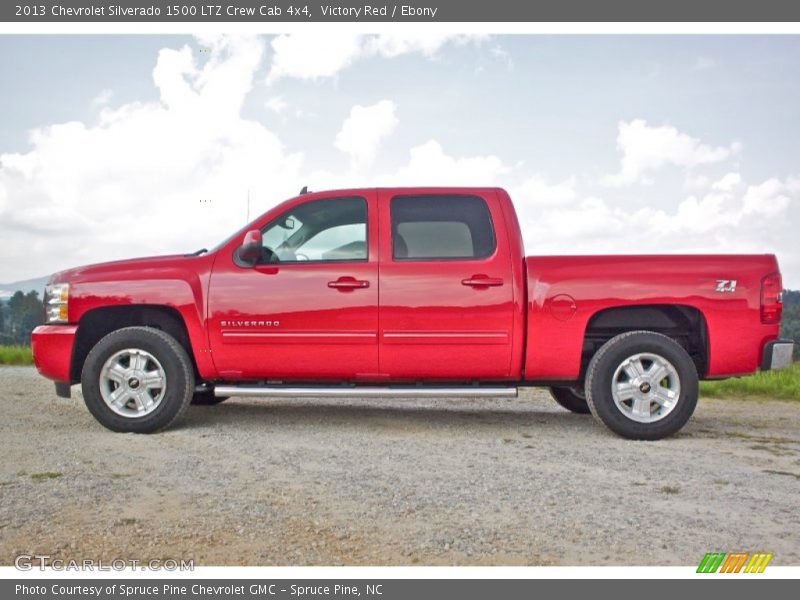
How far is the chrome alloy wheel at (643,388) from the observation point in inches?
241

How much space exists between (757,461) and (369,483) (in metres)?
2.89

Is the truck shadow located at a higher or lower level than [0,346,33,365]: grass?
lower

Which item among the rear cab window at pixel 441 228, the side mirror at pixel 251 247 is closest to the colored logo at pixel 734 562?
the rear cab window at pixel 441 228

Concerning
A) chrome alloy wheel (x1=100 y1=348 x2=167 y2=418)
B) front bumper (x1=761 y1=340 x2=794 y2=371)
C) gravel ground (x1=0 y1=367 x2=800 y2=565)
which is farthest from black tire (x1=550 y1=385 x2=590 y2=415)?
chrome alloy wheel (x1=100 y1=348 x2=167 y2=418)

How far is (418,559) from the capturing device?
334cm

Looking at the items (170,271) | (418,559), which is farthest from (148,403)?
(418,559)

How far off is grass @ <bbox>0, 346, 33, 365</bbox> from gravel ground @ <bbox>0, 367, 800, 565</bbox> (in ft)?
22.2

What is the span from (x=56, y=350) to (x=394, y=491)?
362 cm

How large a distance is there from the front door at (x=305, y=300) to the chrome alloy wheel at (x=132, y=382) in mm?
535

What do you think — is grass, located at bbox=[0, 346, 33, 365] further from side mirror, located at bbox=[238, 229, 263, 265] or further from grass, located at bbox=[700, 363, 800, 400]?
grass, located at bbox=[700, 363, 800, 400]

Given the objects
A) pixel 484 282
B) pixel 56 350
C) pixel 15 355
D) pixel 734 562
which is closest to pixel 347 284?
pixel 484 282

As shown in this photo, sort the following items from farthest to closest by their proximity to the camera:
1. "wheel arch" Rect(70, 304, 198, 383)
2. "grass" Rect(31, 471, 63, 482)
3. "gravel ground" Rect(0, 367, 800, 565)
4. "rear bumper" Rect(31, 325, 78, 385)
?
"wheel arch" Rect(70, 304, 198, 383), "rear bumper" Rect(31, 325, 78, 385), "grass" Rect(31, 471, 63, 482), "gravel ground" Rect(0, 367, 800, 565)

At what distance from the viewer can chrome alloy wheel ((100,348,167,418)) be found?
6.36 metres

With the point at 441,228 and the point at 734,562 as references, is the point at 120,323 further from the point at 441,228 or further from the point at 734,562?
the point at 734,562
